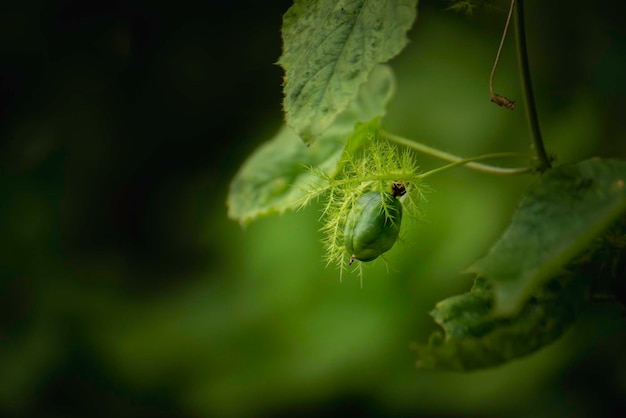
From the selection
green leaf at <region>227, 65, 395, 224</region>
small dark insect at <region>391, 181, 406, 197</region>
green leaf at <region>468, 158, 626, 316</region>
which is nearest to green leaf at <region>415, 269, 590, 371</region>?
green leaf at <region>468, 158, 626, 316</region>

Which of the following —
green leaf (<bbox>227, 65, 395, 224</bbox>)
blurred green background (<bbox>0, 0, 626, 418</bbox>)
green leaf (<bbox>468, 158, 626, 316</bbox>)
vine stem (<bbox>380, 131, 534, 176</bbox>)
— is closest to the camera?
green leaf (<bbox>468, 158, 626, 316</bbox>)

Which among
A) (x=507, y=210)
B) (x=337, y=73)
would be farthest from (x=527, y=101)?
(x=507, y=210)

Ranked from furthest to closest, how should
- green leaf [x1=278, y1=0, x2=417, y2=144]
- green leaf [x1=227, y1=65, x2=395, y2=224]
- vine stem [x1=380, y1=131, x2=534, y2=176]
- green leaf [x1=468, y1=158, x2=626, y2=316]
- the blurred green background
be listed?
the blurred green background
green leaf [x1=227, y1=65, x2=395, y2=224]
vine stem [x1=380, y1=131, x2=534, y2=176]
green leaf [x1=278, y1=0, x2=417, y2=144]
green leaf [x1=468, y1=158, x2=626, y2=316]

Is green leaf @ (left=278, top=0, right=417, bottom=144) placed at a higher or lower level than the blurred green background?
lower

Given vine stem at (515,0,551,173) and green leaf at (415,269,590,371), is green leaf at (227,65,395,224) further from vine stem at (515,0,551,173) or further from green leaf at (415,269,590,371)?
green leaf at (415,269,590,371)

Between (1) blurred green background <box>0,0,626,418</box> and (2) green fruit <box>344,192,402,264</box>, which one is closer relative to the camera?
(2) green fruit <box>344,192,402,264</box>

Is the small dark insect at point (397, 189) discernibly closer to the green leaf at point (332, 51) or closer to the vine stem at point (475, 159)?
the vine stem at point (475, 159)

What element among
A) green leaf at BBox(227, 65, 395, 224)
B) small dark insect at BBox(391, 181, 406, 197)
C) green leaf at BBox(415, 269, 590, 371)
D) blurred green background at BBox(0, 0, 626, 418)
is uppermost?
blurred green background at BBox(0, 0, 626, 418)
